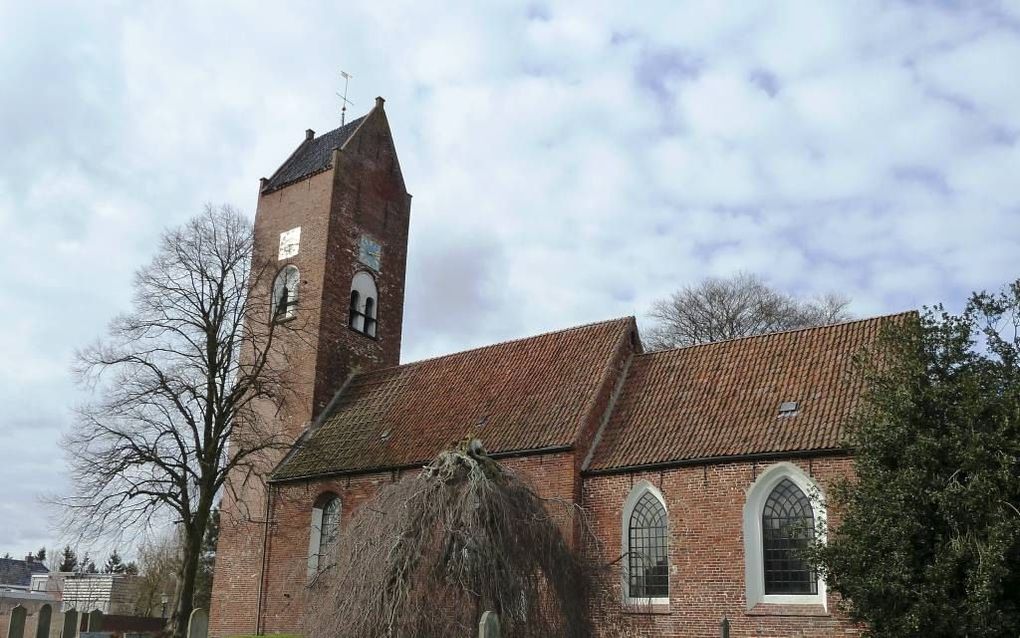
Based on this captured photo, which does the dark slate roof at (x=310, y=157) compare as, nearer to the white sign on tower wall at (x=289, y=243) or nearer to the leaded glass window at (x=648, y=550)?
the white sign on tower wall at (x=289, y=243)

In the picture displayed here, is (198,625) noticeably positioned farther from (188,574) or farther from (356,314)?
(356,314)

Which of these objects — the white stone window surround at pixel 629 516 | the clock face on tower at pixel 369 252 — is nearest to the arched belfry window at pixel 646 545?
the white stone window surround at pixel 629 516

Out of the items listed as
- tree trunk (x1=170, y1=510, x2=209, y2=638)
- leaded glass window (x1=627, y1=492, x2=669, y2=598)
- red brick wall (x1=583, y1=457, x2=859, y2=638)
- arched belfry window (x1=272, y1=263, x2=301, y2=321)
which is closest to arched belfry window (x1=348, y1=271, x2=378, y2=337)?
arched belfry window (x1=272, y1=263, x2=301, y2=321)

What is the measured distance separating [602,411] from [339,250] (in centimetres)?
1064

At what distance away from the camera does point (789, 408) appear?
16.6 m

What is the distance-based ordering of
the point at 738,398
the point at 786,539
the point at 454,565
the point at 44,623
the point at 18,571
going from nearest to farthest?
1. the point at 44,623
2. the point at 454,565
3. the point at 786,539
4. the point at 738,398
5. the point at 18,571

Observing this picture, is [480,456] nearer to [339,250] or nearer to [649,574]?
[649,574]

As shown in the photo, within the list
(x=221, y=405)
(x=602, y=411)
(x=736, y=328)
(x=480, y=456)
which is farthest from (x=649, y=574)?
(x=736, y=328)

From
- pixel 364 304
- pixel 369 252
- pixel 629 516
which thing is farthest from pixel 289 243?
pixel 629 516

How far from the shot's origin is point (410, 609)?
9766mm

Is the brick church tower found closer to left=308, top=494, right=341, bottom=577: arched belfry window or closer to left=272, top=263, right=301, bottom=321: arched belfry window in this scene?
left=272, top=263, right=301, bottom=321: arched belfry window

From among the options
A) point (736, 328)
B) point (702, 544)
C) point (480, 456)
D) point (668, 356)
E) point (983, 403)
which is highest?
point (736, 328)

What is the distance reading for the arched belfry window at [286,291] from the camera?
25.8m

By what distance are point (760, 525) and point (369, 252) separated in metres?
15.5
